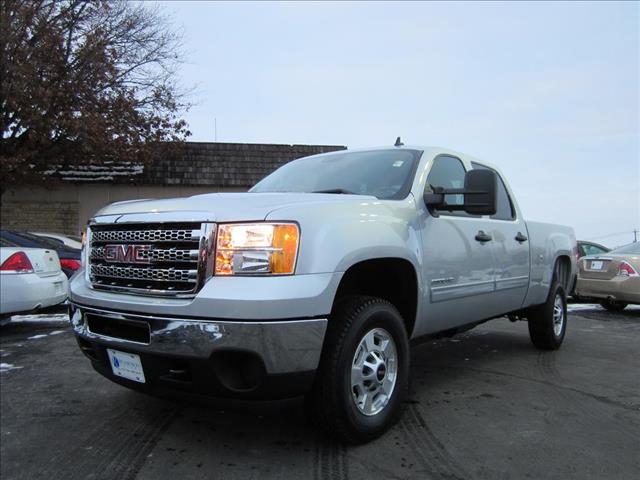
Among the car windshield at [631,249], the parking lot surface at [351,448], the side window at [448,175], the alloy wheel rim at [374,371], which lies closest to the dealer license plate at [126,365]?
the parking lot surface at [351,448]

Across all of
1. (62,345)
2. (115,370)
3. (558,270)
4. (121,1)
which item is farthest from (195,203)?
(121,1)

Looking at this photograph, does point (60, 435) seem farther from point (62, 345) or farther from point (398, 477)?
point (62, 345)

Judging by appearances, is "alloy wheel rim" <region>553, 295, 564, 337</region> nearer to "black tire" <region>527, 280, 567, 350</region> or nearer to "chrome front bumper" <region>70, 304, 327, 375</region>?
"black tire" <region>527, 280, 567, 350</region>

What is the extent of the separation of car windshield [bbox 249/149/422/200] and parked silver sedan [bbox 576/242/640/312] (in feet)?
21.9

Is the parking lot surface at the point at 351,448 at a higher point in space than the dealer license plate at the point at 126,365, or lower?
lower

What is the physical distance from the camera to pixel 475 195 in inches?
145

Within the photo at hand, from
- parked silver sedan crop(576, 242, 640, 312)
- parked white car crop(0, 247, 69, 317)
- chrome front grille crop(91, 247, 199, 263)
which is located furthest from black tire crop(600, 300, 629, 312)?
chrome front grille crop(91, 247, 199, 263)

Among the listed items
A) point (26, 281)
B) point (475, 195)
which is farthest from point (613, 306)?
point (26, 281)

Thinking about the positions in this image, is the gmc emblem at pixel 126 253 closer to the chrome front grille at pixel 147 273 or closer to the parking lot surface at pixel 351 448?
the chrome front grille at pixel 147 273

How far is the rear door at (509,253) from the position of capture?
4.62 metres

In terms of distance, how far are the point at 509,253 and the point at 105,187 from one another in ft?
43.4

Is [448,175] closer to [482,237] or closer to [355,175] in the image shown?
[482,237]

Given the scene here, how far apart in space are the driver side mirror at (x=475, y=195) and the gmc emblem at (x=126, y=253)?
1.91 m

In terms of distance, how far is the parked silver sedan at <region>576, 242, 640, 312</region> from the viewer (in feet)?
29.5
